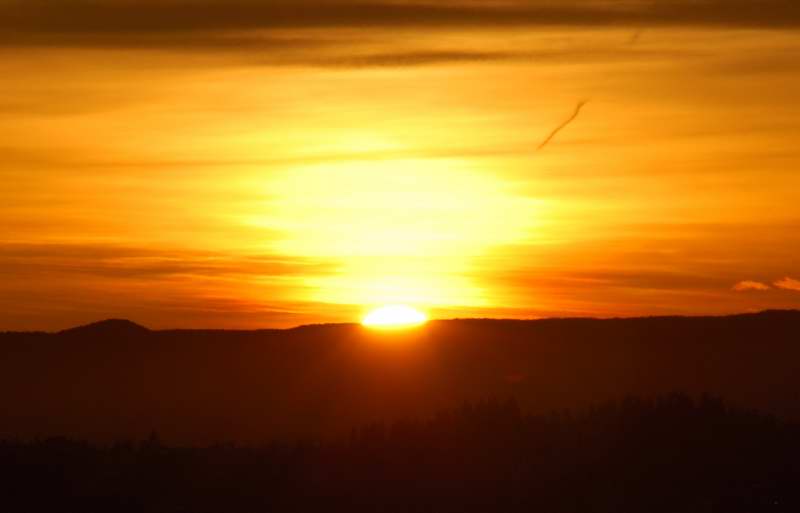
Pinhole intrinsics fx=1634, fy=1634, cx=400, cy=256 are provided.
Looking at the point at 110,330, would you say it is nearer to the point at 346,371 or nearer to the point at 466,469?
the point at 346,371

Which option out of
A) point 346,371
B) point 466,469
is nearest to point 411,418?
point 466,469

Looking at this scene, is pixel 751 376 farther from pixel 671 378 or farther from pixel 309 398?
pixel 309 398

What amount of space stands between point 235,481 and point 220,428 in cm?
1536

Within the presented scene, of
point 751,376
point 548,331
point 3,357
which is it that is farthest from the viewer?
point 3,357

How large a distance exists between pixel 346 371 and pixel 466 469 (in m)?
20.7

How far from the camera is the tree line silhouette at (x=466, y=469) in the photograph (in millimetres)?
19328

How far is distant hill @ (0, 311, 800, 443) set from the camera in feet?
118

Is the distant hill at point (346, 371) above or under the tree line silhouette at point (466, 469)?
above

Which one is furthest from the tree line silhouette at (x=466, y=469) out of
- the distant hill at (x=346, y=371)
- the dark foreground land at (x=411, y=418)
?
the distant hill at (x=346, y=371)

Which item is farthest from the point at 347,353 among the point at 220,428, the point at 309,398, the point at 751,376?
the point at 751,376

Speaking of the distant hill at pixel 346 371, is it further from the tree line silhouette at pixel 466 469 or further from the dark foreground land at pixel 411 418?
the tree line silhouette at pixel 466 469

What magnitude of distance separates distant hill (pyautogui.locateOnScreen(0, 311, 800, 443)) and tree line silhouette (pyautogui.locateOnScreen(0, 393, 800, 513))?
1058 centimetres

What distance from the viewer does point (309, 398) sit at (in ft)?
128

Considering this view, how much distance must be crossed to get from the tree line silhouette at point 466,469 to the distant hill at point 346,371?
1058 centimetres
